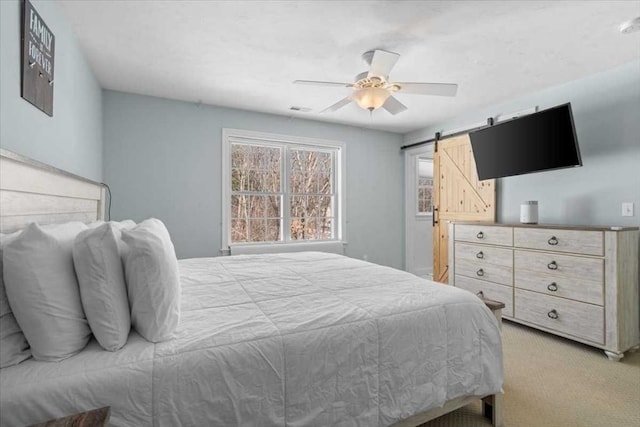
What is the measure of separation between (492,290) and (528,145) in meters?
1.52

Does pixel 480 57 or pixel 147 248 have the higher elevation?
pixel 480 57

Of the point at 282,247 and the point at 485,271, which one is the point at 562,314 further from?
the point at 282,247

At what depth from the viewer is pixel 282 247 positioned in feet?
14.0

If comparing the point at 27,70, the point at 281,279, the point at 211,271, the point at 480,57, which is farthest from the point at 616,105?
the point at 27,70

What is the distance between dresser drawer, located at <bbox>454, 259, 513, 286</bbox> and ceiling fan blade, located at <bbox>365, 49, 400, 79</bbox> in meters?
2.26

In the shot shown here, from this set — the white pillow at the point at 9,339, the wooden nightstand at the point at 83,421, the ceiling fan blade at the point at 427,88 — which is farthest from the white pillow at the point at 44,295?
the ceiling fan blade at the point at 427,88

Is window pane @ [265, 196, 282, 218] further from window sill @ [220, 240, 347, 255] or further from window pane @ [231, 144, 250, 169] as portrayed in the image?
window pane @ [231, 144, 250, 169]

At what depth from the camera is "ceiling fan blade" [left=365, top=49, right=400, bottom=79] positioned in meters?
2.22

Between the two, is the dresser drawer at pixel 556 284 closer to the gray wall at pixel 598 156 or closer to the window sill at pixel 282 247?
the gray wall at pixel 598 156

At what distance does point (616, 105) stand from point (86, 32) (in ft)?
14.8

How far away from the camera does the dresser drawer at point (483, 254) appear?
3160 millimetres

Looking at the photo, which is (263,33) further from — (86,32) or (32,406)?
(32,406)

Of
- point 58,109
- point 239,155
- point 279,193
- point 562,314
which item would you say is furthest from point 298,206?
point 562,314

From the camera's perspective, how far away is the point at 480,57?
8.87 feet
